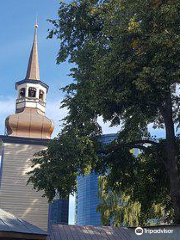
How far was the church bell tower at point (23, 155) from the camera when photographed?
20984mm

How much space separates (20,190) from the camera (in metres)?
21.5

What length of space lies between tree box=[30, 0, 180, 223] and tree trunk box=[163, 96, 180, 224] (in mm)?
44

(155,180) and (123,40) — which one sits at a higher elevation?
(123,40)

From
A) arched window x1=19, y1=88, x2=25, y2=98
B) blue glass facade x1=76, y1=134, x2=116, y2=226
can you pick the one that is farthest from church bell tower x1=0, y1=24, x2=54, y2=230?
blue glass facade x1=76, y1=134, x2=116, y2=226

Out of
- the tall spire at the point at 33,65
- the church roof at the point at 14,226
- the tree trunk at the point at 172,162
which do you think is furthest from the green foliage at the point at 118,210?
the church roof at the point at 14,226

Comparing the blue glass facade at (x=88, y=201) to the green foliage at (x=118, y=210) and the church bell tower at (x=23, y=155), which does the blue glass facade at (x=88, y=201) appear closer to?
the green foliage at (x=118, y=210)

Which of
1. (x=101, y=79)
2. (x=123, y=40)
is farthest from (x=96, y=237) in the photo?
(x=123, y=40)

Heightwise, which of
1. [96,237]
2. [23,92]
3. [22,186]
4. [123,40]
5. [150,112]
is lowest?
[96,237]

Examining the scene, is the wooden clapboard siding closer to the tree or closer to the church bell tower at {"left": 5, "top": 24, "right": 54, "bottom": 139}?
the church bell tower at {"left": 5, "top": 24, "right": 54, "bottom": 139}

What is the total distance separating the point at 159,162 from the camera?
66.8 feet

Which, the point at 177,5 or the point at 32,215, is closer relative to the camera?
the point at 177,5

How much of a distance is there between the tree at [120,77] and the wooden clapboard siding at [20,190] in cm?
411

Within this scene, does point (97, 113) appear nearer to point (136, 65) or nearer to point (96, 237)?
point (136, 65)

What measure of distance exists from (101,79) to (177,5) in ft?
13.6
